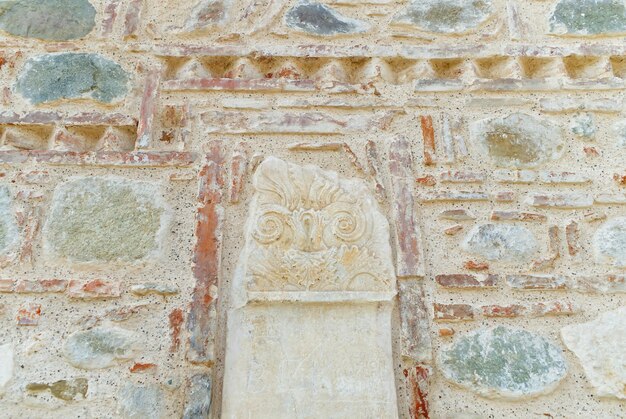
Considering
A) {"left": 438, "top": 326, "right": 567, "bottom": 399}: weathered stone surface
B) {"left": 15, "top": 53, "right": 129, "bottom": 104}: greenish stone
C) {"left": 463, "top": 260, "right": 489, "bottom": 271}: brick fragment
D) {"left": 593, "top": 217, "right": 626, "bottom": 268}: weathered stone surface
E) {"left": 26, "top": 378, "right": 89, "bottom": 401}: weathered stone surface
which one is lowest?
{"left": 26, "top": 378, "right": 89, "bottom": 401}: weathered stone surface

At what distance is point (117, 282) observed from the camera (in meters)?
1.89

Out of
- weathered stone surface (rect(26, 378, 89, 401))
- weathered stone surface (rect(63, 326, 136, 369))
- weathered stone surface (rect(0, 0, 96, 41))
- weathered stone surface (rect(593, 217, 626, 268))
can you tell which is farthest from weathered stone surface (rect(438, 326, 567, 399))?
weathered stone surface (rect(0, 0, 96, 41))

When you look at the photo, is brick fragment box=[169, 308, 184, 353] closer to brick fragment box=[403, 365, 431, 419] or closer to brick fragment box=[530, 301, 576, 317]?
brick fragment box=[403, 365, 431, 419]

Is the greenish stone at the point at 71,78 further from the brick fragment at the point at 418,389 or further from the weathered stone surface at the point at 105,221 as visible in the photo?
the brick fragment at the point at 418,389

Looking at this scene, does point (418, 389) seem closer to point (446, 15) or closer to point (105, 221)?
point (105, 221)

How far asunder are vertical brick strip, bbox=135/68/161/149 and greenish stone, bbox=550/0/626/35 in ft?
5.48

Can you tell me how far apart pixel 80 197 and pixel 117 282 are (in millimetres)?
365

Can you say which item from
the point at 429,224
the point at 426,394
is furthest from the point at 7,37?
the point at 426,394

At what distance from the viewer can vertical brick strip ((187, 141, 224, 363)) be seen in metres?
1.79

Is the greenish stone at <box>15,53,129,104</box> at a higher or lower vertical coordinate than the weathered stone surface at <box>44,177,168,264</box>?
higher

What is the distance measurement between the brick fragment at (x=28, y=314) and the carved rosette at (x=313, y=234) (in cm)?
68

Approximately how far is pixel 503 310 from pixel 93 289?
1324 millimetres

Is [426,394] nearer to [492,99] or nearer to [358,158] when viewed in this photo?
[358,158]

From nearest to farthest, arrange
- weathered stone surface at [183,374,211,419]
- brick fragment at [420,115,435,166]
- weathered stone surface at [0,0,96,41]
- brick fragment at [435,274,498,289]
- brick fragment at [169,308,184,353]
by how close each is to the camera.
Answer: weathered stone surface at [183,374,211,419] < brick fragment at [169,308,184,353] < brick fragment at [435,274,498,289] < brick fragment at [420,115,435,166] < weathered stone surface at [0,0,96,41]
